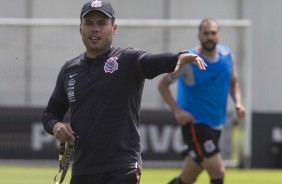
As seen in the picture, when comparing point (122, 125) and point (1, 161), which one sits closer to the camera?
point (122, 125)

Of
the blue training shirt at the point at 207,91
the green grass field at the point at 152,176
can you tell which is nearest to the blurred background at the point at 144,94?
the green grass field at the point at 152,176

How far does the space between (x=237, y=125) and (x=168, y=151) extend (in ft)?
4.92

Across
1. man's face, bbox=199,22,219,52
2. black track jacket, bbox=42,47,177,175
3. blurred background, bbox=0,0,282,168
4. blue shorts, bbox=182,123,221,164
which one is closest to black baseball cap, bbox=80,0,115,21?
black track jacket, bbox=42,47,177,175

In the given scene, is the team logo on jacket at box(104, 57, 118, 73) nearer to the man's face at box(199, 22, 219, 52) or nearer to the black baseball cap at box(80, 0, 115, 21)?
the black baseball cap at box(80, 0, 115, 21)

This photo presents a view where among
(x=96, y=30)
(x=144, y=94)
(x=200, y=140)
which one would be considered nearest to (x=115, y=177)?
(x=96, y=30)

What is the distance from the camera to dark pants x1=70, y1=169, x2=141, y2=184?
6.40 metres

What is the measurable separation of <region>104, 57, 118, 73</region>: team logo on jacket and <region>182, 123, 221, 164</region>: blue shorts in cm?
402

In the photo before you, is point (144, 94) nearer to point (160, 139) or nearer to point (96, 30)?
point (160, 139)

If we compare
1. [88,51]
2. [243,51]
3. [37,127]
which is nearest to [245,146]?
[243,51]

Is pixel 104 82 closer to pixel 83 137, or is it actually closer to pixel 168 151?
pixel 83 137

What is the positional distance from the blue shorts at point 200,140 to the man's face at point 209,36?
91cm

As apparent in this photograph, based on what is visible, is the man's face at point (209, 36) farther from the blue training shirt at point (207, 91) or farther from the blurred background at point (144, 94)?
the blurred background at point (144, 94)

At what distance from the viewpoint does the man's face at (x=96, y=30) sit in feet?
21.1

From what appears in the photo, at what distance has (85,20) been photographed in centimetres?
649
